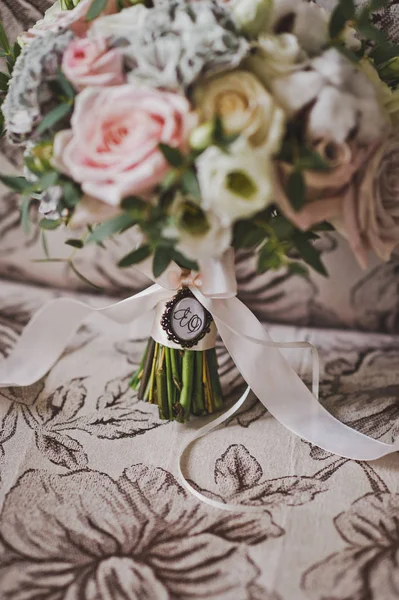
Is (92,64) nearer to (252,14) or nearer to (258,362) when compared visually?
(252,14)

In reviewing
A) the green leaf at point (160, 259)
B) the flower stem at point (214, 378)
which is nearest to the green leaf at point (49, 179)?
the green leaf at point (160, 259)

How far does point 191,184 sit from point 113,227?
0.31ft

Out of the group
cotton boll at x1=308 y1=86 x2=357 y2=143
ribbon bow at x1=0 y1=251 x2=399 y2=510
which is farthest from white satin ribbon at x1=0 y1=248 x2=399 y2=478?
cotton boll at x1=308 y1=86 x2=357 y2=143

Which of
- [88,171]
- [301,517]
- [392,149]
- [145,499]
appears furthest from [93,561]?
[392,149]

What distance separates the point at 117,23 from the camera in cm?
63

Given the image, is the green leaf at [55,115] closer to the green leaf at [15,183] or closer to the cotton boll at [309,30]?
the green leaf at [15,183]

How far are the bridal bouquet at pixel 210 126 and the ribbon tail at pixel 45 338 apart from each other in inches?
10.1

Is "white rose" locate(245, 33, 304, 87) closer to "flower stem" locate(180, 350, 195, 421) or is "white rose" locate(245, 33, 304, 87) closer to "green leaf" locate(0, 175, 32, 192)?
"green leaf" locate(0, 175, 32, 192)

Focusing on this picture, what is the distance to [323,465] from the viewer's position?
794mm

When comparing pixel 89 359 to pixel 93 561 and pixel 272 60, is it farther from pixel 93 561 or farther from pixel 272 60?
pixel 272 60

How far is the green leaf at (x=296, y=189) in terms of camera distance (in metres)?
0.56

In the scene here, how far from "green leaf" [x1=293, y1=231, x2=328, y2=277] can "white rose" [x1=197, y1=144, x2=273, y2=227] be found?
9 cm

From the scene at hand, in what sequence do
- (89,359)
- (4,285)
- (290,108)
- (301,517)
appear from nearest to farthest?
1. (290,108)
2. (301,517)
3. (89,359)
4. (4,285)

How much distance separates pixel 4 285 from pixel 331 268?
54cm
